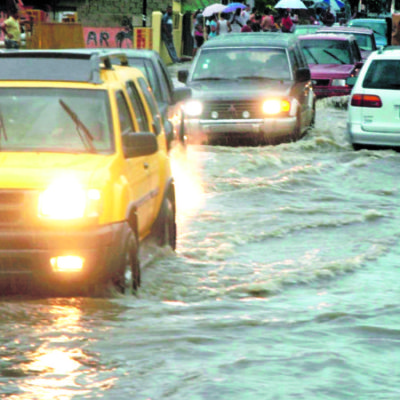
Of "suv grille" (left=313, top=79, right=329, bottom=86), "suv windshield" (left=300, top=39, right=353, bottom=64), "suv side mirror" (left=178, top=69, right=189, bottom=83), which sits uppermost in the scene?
"suv side mirror" (left=178, top=69, right=189, bottom=83)

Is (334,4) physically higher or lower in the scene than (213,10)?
lower

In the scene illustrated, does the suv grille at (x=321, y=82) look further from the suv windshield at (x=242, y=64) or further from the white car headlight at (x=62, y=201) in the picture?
the white car headlight at (x=62, y=201)

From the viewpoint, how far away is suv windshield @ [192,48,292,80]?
20.0 metres

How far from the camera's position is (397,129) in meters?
18.1

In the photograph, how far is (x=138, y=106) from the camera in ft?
31.6

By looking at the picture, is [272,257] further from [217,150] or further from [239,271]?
[217,150]

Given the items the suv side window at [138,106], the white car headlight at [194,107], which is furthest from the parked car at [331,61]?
the suv side window at [138,106]

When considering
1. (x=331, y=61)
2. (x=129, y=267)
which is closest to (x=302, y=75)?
(x=331, y=61)

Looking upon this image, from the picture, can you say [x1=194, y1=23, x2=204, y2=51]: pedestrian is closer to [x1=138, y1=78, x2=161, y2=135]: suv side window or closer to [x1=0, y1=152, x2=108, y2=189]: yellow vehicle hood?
[x1=138, y1=78, x2=161, y2=135]: suv side window

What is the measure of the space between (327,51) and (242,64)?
24.2 feet

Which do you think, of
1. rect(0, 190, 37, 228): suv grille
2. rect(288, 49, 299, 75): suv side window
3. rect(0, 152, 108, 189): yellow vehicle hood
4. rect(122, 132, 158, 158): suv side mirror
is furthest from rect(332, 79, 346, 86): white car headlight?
rect(0, 190, 37, 228): suv grille

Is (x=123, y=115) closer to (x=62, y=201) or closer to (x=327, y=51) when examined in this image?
(x=62, y=201)

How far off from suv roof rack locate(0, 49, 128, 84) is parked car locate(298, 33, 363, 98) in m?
16.9

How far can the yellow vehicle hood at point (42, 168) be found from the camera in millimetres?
7879
